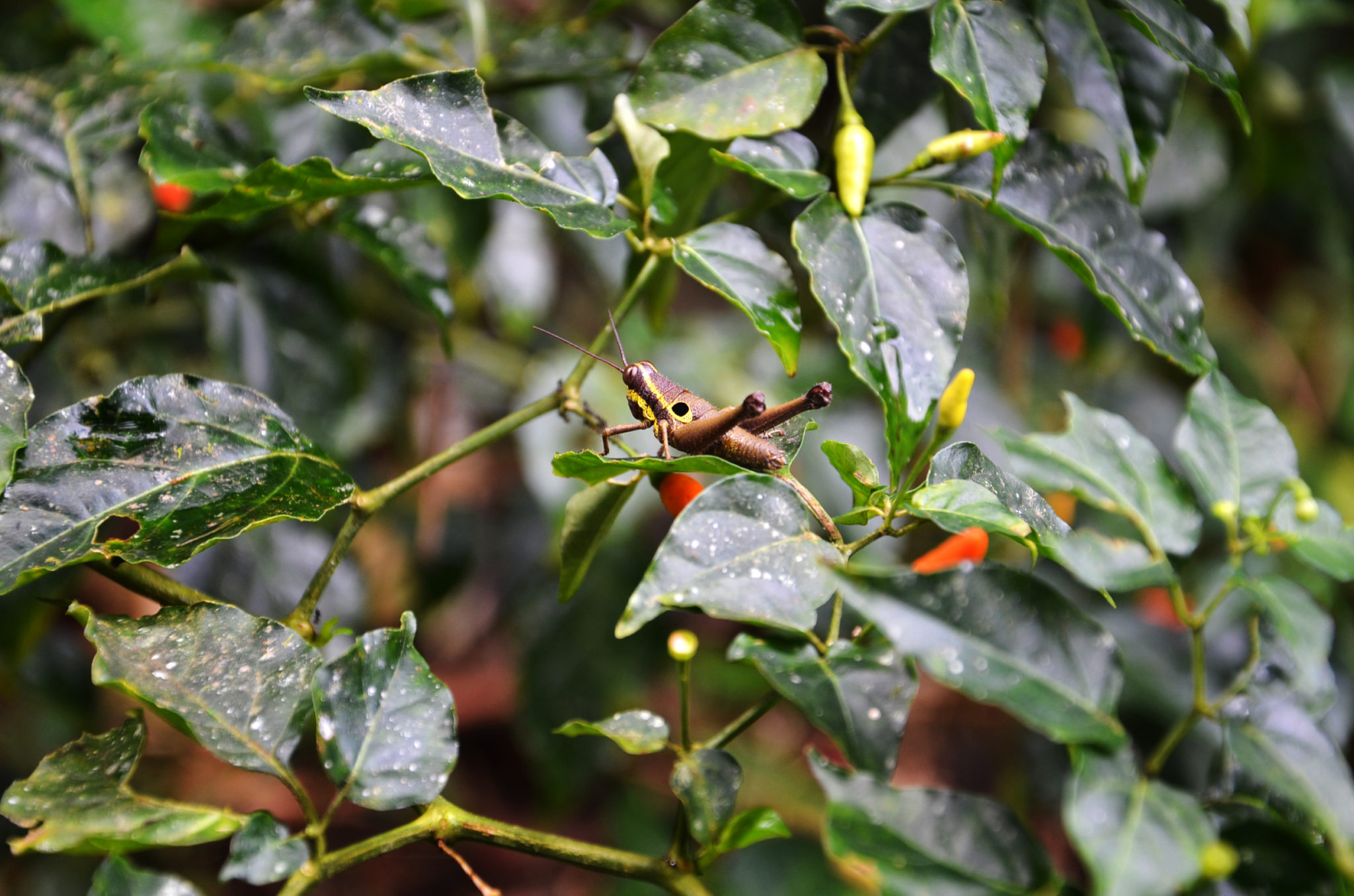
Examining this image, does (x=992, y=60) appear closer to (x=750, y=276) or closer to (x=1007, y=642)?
(x=750, y=276)

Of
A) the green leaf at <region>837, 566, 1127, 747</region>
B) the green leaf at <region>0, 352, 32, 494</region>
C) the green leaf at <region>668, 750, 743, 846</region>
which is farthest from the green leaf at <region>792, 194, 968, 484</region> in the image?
the green leaf at <region>0, 352, 32, 494</region>

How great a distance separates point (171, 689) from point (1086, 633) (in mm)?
587

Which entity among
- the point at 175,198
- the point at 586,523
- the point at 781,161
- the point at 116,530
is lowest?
the point at 116,530

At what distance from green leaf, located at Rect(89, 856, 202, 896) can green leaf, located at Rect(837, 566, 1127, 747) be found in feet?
1.61

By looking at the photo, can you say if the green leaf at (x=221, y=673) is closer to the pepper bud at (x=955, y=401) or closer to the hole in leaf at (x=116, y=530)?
the hole in leaf at (x=116, y=530)

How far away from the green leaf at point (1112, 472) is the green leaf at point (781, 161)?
0.26 metres

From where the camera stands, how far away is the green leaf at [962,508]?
539 millimetres

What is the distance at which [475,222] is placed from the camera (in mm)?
1210

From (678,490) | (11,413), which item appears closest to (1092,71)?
(678,490)

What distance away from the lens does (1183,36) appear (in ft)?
2.36

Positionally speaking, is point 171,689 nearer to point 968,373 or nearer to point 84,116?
point 968,373

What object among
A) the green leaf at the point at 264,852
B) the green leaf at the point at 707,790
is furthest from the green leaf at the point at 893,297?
the green leaf at the point at 264,852

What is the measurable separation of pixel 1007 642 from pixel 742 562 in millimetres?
158

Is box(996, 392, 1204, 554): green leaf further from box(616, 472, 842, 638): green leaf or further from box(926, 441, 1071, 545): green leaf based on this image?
box(616, 472, 842, 638): green leaf
